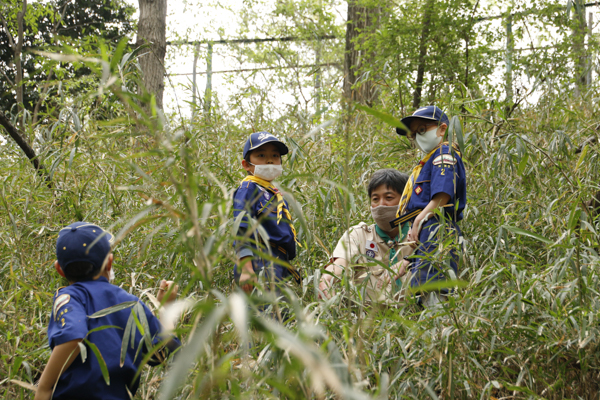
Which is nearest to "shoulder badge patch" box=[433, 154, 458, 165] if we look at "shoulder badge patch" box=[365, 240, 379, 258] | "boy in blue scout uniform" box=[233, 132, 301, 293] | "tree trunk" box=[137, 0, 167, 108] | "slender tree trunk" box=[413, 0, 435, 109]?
"shoulder badge patch" box=[365, 240, 379, 258]

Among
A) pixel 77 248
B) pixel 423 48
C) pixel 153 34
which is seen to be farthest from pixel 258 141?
pixel 153 34

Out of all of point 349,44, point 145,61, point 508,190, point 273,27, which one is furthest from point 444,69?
point 273,27

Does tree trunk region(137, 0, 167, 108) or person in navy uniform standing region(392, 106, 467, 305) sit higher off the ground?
tree trunk region(137, 0, 167, 108)

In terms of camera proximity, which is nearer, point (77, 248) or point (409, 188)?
point (77, 248)

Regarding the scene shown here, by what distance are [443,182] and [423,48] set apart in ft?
10.5

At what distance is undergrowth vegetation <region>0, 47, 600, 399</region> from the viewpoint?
3.20 feet

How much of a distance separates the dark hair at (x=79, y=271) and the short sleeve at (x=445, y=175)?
67.2 inches

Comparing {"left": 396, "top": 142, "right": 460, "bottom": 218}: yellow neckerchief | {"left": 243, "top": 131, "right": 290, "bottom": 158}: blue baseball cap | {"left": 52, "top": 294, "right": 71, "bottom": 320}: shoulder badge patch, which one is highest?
{"left": 243, "top": 131, "right": 290, "bottom": 158}: blue baseball cap

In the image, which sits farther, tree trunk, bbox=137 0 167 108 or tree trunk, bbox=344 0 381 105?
tree trunk, bbox=137 0 167 108

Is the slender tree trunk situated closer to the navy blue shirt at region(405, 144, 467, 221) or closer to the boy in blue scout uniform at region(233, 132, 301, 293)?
the navy blue shirt at region(405, 144, 467, 221)

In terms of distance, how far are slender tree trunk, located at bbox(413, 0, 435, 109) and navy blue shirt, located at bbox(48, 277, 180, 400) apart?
4322mm

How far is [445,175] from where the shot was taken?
8.48ft

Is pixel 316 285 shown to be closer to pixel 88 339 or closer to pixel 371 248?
pixel 88 339

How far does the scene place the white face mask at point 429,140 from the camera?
2.79 m
